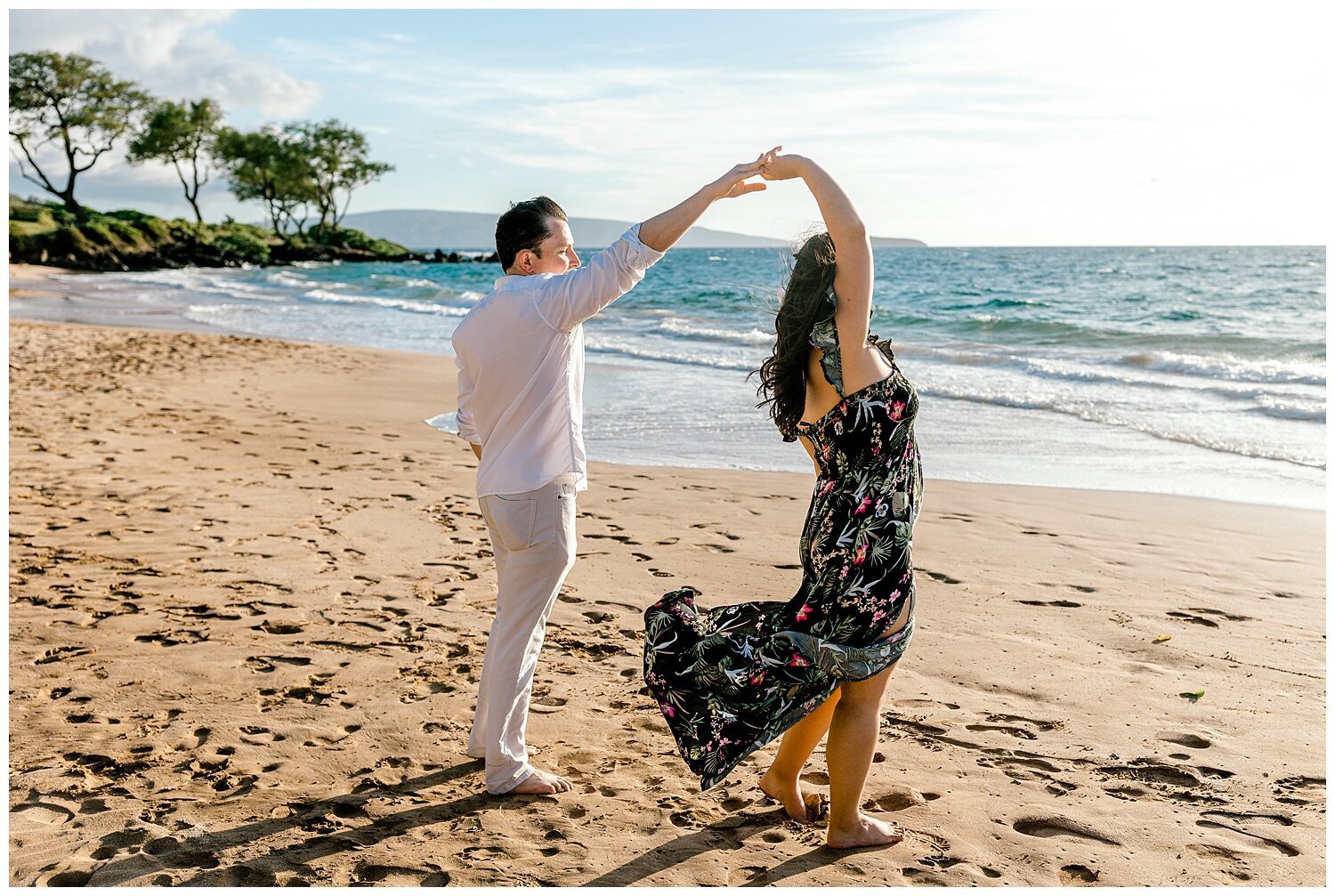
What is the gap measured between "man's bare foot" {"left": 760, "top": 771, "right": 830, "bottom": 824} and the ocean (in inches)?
60.1

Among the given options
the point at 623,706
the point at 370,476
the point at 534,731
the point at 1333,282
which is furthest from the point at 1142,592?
the point at 370,476

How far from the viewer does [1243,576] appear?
19.1ft

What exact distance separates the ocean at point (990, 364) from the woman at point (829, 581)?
11.9 inches

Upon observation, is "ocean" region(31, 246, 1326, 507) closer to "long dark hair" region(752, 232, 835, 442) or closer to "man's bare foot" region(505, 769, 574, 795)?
"long dark hair" region(752, 232, 835, 442)

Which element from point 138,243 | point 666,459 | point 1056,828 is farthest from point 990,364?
point 138,243

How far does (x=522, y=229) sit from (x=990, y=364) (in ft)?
48.6

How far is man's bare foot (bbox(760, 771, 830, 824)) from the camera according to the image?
3311 millimetres

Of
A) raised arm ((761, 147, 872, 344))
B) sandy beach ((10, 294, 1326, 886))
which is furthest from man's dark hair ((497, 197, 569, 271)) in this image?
sandy beach ((10, 294, 1326, 886))

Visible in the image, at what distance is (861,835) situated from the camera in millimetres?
3111

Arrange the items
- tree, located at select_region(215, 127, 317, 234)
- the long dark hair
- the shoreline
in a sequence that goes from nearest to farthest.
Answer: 1. the long dark hair
2. the shoreline
3. tree, located at select_region(215, 127, 317, 234)

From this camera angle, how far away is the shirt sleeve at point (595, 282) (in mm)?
2906

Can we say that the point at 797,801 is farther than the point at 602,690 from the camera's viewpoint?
No

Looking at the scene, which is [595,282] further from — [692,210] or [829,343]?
[829,343]

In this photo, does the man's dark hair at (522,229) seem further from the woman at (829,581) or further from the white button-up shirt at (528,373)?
the woman at (829,581)
